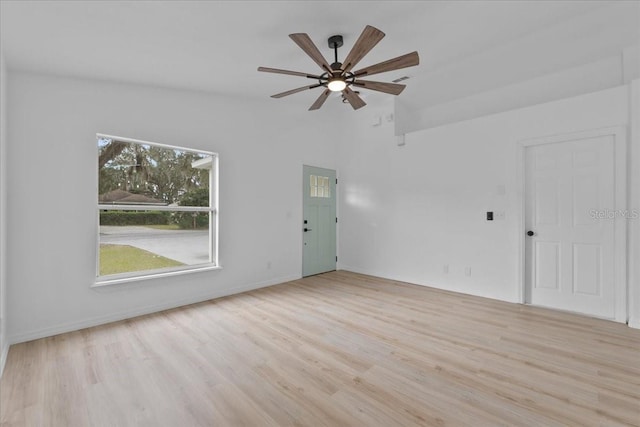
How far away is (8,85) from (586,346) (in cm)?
604

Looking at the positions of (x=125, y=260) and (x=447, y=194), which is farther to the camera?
(x=447, y=194)

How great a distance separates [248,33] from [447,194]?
3660 millimetres

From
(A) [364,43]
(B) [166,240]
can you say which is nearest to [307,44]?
(A) [364,43]

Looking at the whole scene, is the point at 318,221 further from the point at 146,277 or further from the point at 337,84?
the point at 337,84

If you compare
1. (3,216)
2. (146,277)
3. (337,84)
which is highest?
(337,84)

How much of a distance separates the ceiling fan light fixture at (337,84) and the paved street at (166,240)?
2772 mm

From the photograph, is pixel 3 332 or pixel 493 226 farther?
pixel 493 226

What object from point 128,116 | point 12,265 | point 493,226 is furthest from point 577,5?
point 12,265

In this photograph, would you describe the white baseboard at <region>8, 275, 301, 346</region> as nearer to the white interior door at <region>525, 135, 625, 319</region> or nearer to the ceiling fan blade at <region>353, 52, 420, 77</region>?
the ceiling fan blade at <region>353, 52, 420, 77</region>

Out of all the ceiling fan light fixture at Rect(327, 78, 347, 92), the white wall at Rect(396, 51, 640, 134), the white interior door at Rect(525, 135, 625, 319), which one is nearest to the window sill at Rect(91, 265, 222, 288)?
the ceiling fan light fixture at Rect(327, 78, 347, 92)

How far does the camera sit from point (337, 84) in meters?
2.79

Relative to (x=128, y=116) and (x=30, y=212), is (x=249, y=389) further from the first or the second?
(x=128, y=116)

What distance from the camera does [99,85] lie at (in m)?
3.12

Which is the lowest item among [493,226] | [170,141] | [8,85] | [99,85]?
[493,226]
